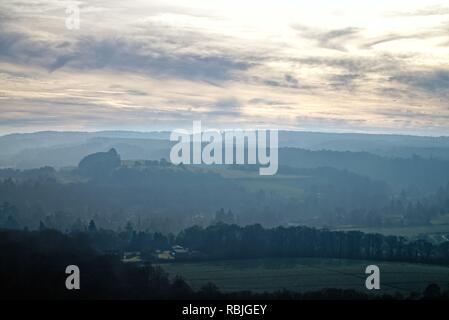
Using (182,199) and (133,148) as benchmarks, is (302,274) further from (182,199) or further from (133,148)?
(133,148)

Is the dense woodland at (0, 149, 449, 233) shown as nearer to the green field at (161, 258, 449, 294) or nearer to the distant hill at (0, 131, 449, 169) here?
the green field at (161, 258, 449, 294)

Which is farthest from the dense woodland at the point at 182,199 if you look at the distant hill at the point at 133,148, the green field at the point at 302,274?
the distant hill at the point at 133,148

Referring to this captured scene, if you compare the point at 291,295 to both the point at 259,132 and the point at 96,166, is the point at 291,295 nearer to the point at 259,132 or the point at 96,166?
the point at 259,132

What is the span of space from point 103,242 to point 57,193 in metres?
44.4

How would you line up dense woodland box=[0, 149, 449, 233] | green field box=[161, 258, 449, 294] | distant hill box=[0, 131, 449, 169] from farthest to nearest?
distant hill box=[0, 131, 449, 169], dense woodland box=[0, 149, 449, 233], green field box=[161, 258, 449, 294]

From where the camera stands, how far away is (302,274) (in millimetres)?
36250

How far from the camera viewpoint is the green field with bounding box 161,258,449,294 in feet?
107

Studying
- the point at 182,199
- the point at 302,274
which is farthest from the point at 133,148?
the point at 302,274

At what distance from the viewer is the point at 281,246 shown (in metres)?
44.8

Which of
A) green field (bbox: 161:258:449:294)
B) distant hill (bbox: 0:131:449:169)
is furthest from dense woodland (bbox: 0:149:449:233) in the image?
distant hill (bbox: 0:131:449:169)

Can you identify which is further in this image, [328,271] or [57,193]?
[57,193]

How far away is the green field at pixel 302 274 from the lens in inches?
1278
